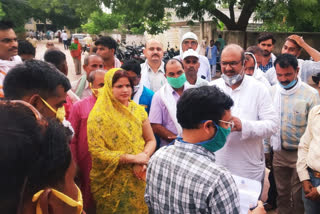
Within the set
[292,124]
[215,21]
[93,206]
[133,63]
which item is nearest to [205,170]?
[93,206]

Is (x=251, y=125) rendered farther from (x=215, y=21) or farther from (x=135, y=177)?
(x=215, y=21)

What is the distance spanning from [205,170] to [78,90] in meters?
2.94

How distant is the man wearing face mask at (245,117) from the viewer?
2611mm

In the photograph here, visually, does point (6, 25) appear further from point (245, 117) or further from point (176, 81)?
point (245, 117)

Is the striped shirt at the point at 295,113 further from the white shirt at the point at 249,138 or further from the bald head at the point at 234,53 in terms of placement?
the bald head at the point at 234,53

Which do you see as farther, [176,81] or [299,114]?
[176,81]

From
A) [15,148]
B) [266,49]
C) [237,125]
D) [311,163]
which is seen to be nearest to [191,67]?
[266,49]

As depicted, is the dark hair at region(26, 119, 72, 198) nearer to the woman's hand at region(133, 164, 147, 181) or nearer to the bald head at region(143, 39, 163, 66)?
the woman's hand at region(133, 164, 147, 181)

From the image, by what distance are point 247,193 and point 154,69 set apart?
2.77m

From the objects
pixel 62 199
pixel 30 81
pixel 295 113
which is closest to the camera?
pixel 62 199

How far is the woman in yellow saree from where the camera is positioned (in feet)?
8.16

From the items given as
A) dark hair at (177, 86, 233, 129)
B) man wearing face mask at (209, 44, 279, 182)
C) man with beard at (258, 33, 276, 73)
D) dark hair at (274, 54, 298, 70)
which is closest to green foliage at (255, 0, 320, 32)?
man with beard at (258, 33, 276, 73)

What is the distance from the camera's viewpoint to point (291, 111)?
10.7 feet

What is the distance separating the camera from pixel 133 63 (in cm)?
365
